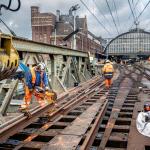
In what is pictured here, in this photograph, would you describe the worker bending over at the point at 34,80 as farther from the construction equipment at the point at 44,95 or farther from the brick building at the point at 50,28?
the brick building at the point at 50,28

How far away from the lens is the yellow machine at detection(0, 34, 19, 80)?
4.09 metres

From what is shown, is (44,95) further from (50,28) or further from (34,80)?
(50,28)

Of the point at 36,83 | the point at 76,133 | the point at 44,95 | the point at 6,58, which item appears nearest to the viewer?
the point at 6,58

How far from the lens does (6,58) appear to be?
418cm

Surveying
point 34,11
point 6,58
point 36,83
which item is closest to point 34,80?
point 36,83

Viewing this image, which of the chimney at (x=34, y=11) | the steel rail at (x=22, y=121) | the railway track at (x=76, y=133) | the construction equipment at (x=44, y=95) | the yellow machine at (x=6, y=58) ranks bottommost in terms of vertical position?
the railway track at (x=76, y=133)

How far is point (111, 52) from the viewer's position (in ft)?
369

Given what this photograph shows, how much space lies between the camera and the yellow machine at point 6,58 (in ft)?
13.4

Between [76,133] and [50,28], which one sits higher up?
[50,28]

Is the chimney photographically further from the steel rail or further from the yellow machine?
the yellow machine

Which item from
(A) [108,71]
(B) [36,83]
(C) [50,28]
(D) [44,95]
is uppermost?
(C) [50,28]

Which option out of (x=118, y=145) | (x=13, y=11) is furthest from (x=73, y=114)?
(x=13, y=11)

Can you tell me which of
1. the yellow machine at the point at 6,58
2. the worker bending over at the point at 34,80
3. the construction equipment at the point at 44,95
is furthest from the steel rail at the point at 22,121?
the yellow machine at the point at 6,58

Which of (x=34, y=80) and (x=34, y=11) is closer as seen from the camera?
(x=34, y=80)
